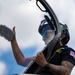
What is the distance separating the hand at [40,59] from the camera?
2.48 meters

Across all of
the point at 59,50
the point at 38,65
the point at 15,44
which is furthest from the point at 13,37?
the point at 59,50

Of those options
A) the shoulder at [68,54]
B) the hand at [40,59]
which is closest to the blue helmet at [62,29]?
the shoulder at [68,54]

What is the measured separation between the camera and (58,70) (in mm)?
2633

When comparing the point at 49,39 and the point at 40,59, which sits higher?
the point at 49,39

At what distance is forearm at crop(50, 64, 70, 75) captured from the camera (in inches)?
103

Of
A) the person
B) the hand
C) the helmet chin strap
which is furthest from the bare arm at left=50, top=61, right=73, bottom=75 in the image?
the helmet chin strap

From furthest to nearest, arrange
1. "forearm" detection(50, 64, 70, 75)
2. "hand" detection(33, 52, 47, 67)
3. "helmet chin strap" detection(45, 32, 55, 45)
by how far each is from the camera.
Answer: "helmet chin strap" detection(45, 32, 55, 45) → "forearm" detection(50, 64, 70, 75) → "hand" detection(33, 52, 47, 67)

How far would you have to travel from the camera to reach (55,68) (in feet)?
8.61

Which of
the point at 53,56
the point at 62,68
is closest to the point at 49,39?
the point at 53,56

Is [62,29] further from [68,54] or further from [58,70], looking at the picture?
[58,70]

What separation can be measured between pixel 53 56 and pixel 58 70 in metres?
0.21

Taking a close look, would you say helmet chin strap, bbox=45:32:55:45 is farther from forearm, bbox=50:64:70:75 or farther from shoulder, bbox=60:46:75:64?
forearm, bbox=50:64:70:75

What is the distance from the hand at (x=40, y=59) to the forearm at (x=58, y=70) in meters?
0.11

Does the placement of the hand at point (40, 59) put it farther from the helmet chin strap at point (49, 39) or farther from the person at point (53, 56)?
the helmet chin strap at point (49, 39)
